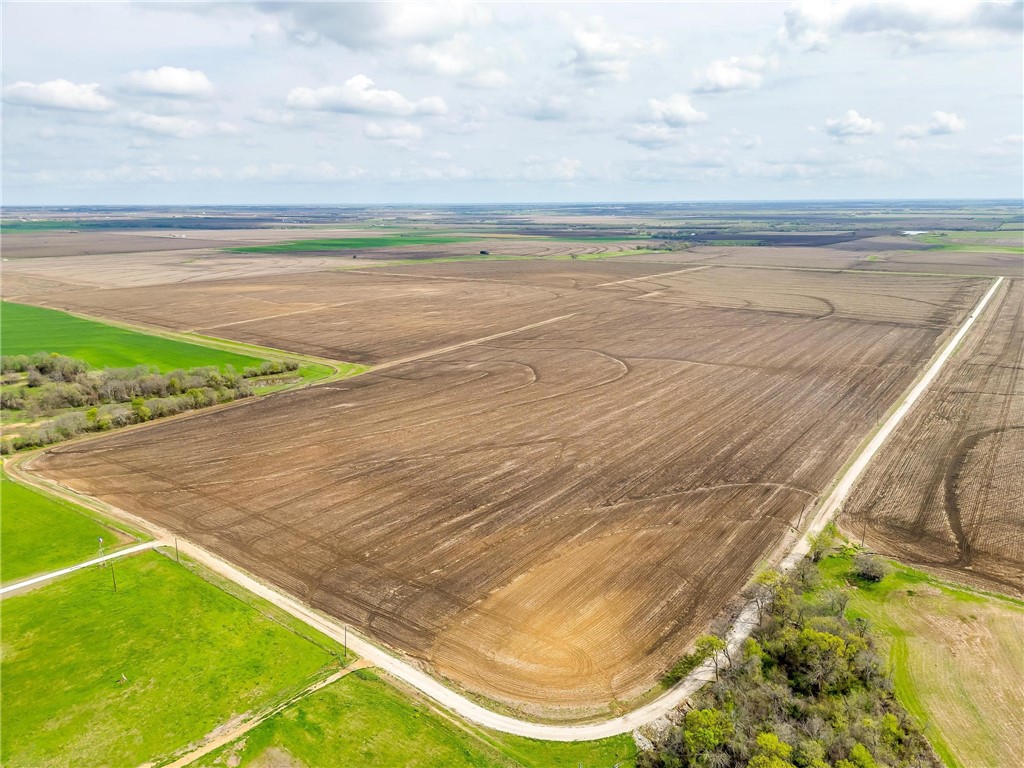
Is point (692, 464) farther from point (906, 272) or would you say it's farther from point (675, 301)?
point (906, 272)

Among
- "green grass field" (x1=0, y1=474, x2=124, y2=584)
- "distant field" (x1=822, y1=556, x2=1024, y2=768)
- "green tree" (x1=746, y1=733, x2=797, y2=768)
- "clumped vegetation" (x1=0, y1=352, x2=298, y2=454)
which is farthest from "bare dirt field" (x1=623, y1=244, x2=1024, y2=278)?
"green grass field" (x1=0, y1=474, x2=124, y2=584)

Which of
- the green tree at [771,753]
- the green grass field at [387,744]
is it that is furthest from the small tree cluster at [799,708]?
the green grass field at [387,744]

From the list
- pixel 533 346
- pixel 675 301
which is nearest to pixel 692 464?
pixel 533 346

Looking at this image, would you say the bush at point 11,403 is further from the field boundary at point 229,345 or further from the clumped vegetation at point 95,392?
the field boundary at point 229,345

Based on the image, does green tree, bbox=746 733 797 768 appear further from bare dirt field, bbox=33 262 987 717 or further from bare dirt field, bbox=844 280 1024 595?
bare dirt field, bbox=844 280 1024 595

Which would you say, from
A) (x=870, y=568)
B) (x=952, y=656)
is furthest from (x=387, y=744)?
(x=870, y=568)

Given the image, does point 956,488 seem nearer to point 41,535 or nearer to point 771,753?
point 771,753
